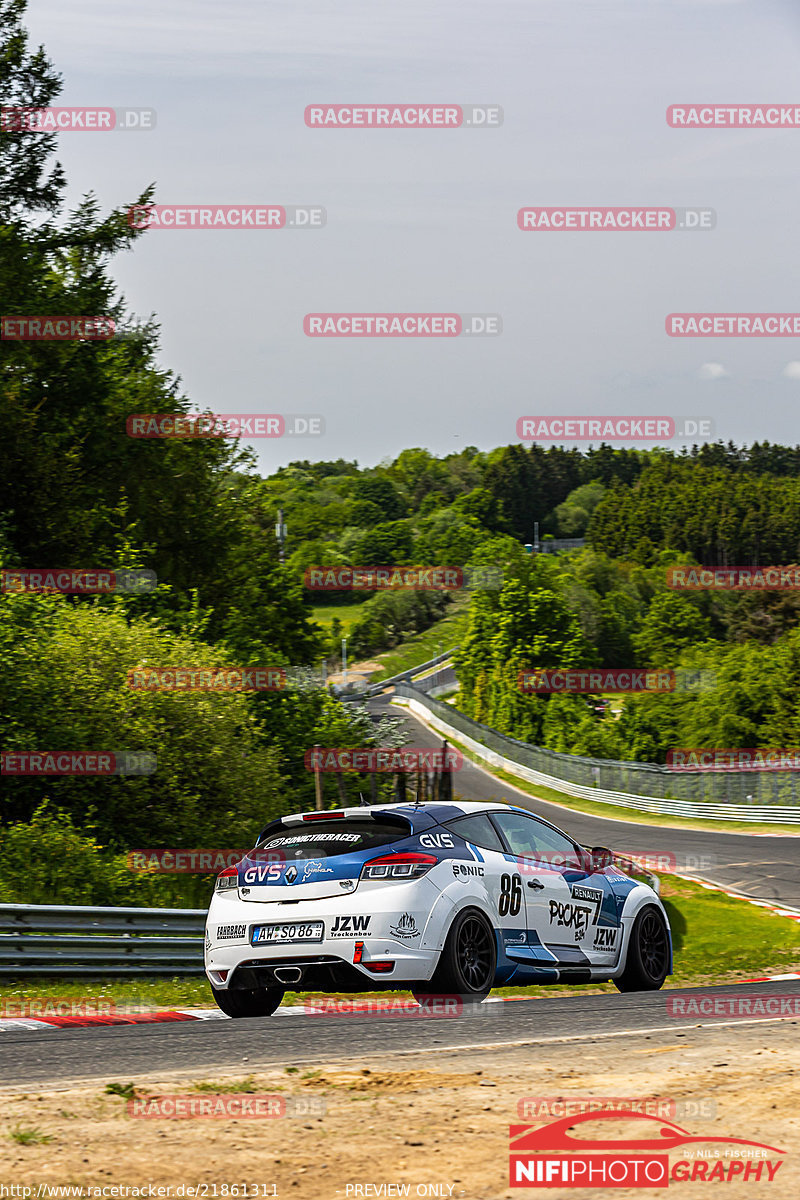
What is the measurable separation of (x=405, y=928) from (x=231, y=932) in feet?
4.15

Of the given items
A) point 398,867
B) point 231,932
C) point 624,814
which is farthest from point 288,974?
point 624,814

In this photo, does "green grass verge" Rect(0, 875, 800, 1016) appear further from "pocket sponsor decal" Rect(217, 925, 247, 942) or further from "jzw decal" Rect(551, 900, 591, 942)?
"jzw decal" Rect(551, 900, 591, 942)

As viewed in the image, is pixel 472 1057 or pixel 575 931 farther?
pixel 575 931

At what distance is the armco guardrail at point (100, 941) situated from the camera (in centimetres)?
1112

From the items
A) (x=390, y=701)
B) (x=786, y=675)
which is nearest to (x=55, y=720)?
(x=786, y=675)

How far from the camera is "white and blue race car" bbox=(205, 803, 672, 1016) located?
802 cm

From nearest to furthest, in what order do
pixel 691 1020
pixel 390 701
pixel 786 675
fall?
pixel 691 1020
pixel 786 675
pixel 390 701

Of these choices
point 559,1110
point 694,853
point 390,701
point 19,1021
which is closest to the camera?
point 559,1110

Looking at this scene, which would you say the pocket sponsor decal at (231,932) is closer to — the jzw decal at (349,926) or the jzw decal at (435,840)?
the jzw decal at (349,926)

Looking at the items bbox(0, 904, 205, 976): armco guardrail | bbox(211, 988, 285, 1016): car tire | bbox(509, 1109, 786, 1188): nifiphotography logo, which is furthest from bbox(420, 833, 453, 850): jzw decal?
bbox(0, 904, 205, 976): armco guardrail

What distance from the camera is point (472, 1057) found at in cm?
643

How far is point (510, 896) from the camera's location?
8898 mm

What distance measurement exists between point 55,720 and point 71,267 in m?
17.7

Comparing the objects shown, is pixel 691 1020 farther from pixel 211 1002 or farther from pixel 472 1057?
pixel 211 1002
